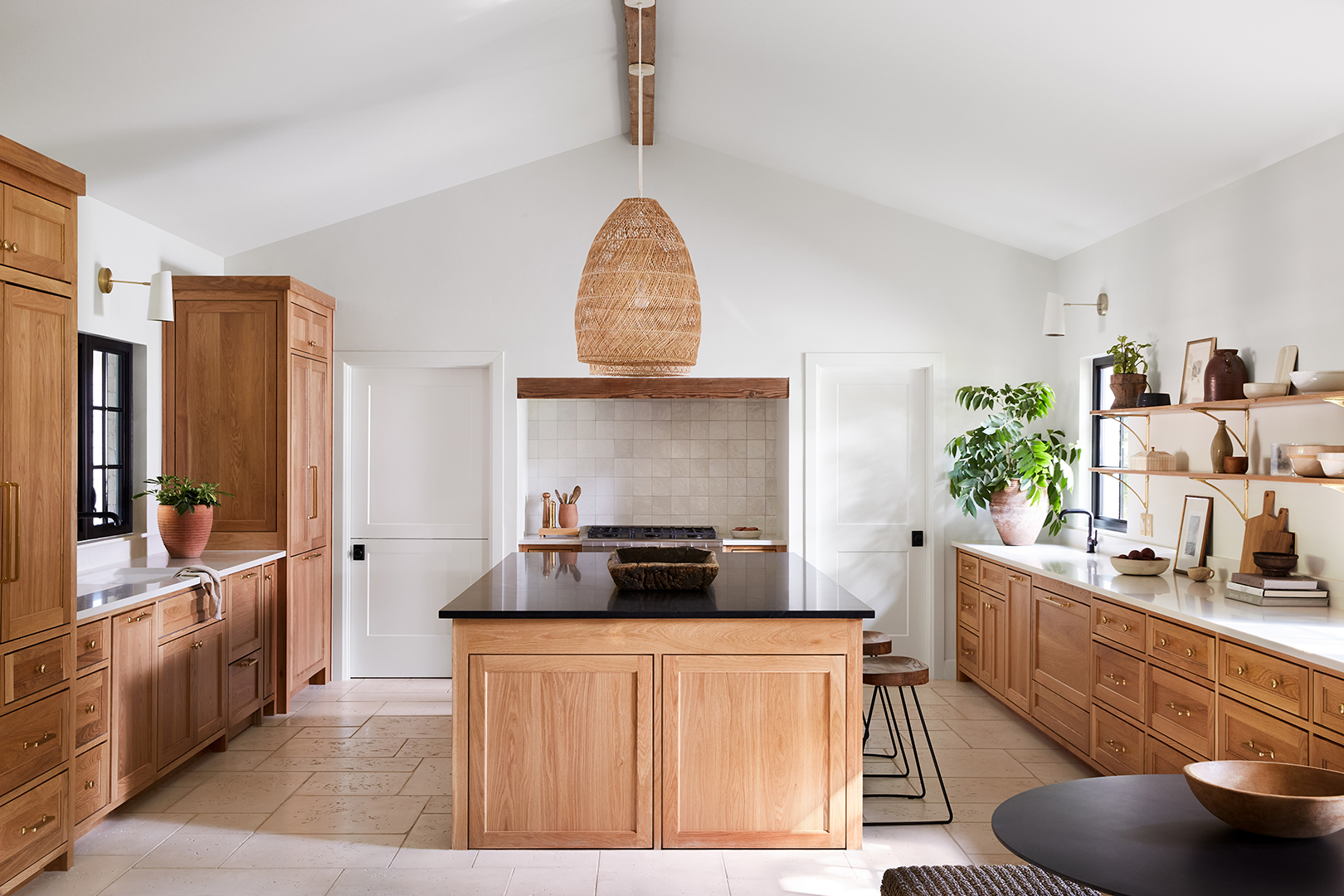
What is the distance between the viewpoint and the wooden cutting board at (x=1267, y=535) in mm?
Result: 3535

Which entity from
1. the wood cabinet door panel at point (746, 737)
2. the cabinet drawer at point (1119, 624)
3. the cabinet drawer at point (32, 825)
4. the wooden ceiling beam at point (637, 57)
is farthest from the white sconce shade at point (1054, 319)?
the cabinet drawer at point (32, 825)

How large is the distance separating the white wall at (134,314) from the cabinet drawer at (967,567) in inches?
177

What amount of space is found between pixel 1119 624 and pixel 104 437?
4.68 meters

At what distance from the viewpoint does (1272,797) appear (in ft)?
4.83

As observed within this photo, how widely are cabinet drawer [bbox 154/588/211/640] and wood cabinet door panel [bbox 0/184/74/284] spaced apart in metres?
1.41

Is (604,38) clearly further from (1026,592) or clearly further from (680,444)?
(1026,592)

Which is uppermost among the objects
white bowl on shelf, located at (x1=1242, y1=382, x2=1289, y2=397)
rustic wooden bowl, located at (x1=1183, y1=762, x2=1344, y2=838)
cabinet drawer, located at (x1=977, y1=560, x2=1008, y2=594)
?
white bowl on shelf, located at (x1=1242, y1=382, x2=1289, y2=397)

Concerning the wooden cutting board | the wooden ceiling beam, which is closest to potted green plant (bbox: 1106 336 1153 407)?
the wooden cutting board

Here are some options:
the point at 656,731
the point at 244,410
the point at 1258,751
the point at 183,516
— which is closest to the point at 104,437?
the point at 183,516

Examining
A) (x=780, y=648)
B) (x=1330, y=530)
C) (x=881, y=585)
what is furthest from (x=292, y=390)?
(x=1330, y=530)

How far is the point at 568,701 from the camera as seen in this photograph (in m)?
3.15

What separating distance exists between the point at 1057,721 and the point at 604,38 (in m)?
3.94

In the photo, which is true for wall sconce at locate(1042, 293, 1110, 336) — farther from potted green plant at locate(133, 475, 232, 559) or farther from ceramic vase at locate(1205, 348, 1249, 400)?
potted green plant at locate(133, 475, 232, 559)

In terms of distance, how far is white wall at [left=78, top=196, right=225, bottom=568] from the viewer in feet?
13.6
